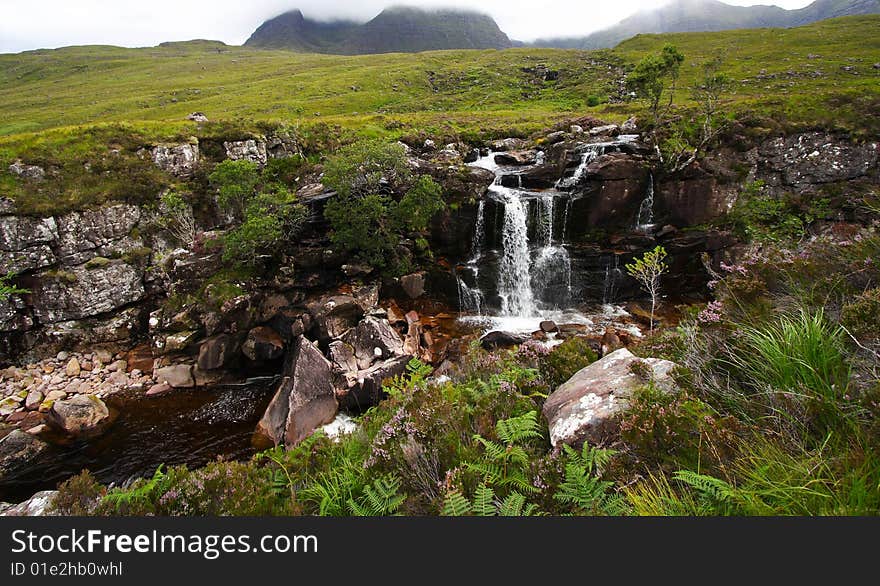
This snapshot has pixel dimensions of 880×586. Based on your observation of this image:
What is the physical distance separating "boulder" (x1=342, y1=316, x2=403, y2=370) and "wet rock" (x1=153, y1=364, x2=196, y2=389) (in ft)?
29.1

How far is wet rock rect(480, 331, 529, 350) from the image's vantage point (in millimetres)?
20120

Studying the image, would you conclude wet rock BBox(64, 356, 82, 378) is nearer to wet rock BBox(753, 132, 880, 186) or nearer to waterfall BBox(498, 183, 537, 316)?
waterfall BBox(498, 183, 537, 316)

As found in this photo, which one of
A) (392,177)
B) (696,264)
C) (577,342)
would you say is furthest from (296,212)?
(696,264)

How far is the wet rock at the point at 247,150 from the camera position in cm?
3241

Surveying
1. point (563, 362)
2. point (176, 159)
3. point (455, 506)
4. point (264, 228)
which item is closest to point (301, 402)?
point (264, 228)

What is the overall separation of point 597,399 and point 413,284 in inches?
790

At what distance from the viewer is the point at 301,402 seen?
16.2 meters

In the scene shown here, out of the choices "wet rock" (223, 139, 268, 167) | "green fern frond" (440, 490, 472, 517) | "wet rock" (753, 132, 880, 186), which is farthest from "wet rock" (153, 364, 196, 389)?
"wet rock" (753, 132, 880, 186)

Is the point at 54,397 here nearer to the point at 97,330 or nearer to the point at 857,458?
the point at 97,330

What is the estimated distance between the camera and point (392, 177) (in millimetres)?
25234

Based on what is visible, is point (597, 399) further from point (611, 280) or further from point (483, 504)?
point (611, 280)

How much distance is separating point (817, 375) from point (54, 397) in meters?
28.9

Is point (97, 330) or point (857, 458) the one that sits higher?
point (857, 458)

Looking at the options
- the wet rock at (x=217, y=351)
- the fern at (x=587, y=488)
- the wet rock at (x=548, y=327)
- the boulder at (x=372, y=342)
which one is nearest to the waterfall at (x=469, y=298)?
the wet rock at (x=548, y=327)
